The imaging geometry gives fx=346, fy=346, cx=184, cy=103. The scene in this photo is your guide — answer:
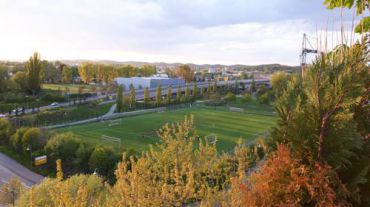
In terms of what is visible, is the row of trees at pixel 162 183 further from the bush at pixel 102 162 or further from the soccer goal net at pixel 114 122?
the soccer goal net at pixel 114 122

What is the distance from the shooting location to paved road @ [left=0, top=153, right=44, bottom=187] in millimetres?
23130

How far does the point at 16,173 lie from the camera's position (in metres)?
24.6

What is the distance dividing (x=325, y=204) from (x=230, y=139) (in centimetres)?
2941

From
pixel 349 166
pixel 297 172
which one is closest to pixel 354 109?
pixel 349 166

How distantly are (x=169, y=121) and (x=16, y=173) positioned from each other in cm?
2096

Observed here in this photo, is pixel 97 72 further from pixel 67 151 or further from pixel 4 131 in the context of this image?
pixel 67 151

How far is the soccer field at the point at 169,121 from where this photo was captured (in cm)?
3222

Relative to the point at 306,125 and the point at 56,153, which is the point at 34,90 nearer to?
the point at 56,153

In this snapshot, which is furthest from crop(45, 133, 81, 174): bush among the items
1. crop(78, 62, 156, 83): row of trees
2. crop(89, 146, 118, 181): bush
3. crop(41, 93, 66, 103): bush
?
crop(78, 62, 156, 83): row of trees

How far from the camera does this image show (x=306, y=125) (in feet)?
14.5

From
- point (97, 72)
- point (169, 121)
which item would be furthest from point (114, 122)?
point (97, 72)

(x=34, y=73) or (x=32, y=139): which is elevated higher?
(x=34, y=73)

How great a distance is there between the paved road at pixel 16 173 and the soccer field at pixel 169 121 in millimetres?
6743

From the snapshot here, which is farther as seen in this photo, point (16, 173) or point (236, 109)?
point (236, 109)
